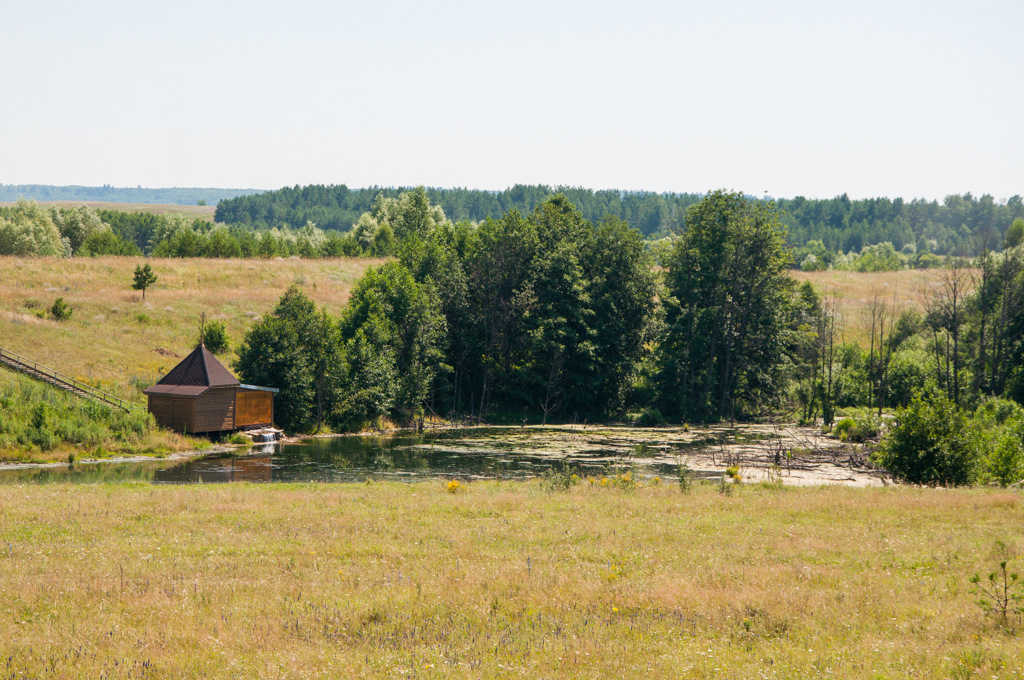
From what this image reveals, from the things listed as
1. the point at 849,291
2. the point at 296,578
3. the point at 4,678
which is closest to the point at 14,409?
the point at 296,578

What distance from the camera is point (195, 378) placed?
4306 centimetres

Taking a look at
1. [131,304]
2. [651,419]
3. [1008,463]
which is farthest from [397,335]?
[1008,463]

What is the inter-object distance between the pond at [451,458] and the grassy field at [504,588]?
36.9 feet

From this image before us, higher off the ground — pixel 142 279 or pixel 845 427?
pixel 142 279

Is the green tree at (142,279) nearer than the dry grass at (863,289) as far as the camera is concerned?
Yes

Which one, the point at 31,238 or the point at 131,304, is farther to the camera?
the point at 31,238

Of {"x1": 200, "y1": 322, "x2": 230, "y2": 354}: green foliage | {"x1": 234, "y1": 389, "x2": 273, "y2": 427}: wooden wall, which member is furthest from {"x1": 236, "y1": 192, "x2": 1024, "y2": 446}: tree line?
{"x1": 234, "y1": 389, "x2": 273, "y2": 427}: wooden wall

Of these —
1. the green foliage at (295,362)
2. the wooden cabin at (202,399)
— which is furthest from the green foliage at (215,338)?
the wooden cabin at (202,399)

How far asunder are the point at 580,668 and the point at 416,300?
5012 cm

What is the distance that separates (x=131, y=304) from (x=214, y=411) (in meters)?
25.6

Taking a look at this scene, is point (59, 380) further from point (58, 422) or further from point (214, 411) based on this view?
point (214, 411)

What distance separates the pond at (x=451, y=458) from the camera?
32969 mm

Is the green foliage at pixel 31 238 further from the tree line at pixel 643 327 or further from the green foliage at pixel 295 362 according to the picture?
the tree line at pixel 643 327

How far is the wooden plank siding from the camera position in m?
42.7
